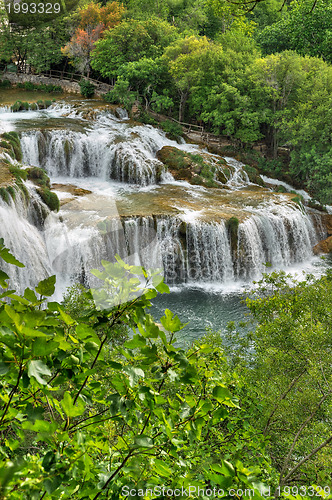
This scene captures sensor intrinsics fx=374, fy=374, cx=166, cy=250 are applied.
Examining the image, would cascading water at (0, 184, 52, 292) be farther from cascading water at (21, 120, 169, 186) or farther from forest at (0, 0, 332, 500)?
cascading water at (21, 120, 169, 186)

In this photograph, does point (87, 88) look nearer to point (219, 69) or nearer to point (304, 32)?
point (219, 69)

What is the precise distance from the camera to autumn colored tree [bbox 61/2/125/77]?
2392 cm

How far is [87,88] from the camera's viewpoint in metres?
24.2

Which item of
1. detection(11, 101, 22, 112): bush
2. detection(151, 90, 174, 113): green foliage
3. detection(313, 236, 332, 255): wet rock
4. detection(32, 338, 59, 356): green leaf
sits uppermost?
detection(151, 90, 174, 113): green foliage

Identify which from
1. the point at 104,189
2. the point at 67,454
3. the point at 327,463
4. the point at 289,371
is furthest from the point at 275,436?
the point at 104,189

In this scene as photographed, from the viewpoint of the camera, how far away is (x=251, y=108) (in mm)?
20172

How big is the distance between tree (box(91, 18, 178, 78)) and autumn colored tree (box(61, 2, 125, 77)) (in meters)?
1.47

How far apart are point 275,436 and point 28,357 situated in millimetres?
3724

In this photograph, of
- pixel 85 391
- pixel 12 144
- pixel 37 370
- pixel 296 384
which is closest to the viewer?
pixel 37 370

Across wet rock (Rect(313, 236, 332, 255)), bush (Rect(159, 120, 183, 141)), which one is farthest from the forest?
wet rock (Rect(313, 236, 332, 255))

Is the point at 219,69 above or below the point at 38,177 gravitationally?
above

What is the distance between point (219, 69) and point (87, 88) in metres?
8.64

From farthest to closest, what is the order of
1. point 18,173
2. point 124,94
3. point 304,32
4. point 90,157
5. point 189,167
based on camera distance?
point 304,32 → point 124,94 → point 189,167 → point 90,157 → point 18,173

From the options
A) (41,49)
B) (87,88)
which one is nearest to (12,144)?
(87,88)
